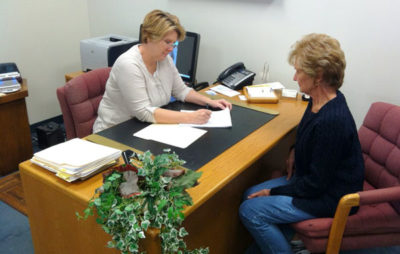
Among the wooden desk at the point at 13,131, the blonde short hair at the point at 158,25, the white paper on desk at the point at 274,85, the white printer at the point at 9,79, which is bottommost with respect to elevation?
the wooden desk at the point at 13,131

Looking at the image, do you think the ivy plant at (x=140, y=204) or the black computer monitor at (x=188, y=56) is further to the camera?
the black computer monitor at (x=188, y=56)

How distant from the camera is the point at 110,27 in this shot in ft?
11.0

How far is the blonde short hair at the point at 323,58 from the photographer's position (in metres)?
1.33

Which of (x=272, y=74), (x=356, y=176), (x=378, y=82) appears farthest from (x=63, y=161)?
(x=378, y=82)

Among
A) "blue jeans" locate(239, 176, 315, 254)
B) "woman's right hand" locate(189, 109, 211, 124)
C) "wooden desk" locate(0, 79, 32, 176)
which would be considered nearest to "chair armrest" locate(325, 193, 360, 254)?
"blue jeans" locate(239, 176, 315, 254)

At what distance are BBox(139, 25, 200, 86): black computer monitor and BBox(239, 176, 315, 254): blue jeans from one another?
1.29 m

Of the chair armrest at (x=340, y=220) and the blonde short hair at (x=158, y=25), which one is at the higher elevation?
the blonde short hair at (x=158, y=25)

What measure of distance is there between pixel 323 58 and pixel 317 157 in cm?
40

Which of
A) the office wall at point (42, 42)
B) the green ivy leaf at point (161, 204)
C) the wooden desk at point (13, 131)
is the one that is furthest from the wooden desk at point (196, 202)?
the office wall at point (42, 42)

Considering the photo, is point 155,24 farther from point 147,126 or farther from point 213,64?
point 213,64

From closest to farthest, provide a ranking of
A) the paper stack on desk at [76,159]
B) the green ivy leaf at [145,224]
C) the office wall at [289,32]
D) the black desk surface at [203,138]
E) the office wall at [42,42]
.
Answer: the green ivy leaf at [145,224]
the paper stack on desk at [76,159]
the black desk surface at [203,138]
the office wall at [289,32]
the office wall at [42,42]

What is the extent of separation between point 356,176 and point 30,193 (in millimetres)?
1330

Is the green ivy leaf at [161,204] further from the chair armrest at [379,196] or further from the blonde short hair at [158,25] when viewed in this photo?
the blonde short hair at [158,25]

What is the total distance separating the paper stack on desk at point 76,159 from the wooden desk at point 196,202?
3 cm
